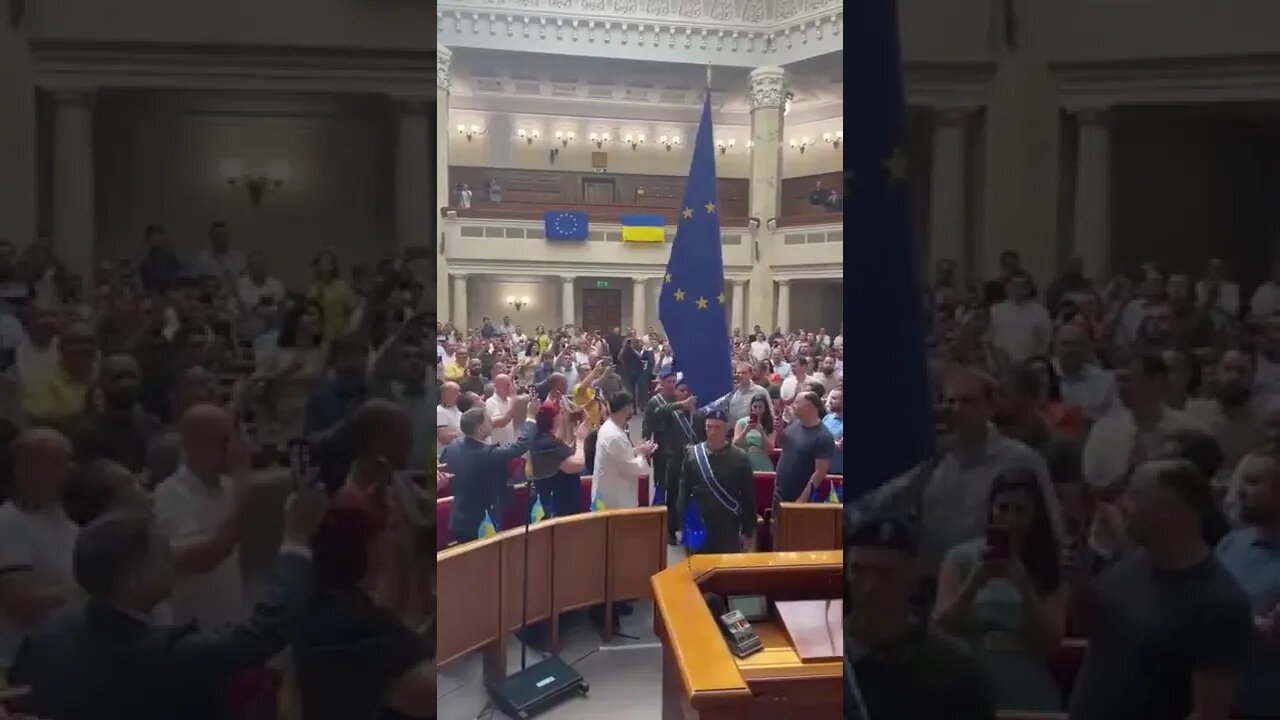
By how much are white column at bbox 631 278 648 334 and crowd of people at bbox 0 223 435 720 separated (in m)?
9.96

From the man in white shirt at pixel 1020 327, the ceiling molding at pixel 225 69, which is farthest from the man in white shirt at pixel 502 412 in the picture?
the man in white shirt at pixel 1020 327

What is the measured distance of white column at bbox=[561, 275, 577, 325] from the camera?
13500 mm

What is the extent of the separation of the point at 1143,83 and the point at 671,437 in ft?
12.9

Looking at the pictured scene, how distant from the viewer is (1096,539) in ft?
7.54

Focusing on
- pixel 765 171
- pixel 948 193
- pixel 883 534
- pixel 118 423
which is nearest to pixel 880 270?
pixel 948 193

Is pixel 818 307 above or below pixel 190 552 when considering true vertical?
above

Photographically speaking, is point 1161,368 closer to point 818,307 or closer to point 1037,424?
point 1037,424

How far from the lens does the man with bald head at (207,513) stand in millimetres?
2322

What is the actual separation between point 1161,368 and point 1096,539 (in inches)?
18.9

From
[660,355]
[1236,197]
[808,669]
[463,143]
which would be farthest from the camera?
[463,143]

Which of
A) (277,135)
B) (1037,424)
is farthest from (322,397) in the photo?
(1037,424)

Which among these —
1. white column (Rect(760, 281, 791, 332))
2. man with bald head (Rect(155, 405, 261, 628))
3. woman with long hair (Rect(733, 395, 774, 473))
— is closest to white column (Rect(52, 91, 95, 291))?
man with bald head (Rect(155, 405, 261, 628))

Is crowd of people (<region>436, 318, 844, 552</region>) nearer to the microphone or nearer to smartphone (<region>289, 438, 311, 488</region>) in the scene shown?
the microphone

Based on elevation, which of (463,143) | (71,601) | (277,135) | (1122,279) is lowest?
(71,601)
